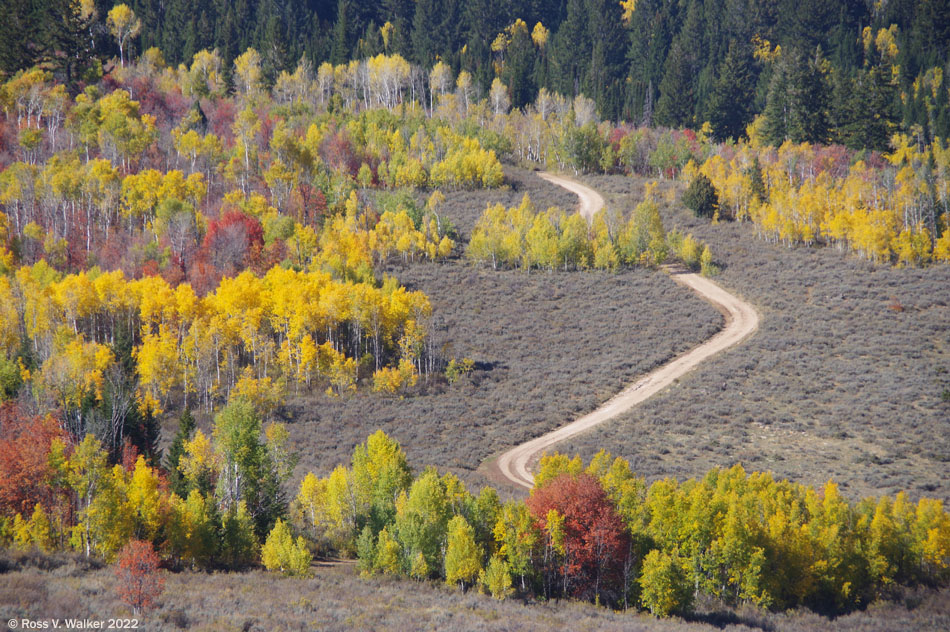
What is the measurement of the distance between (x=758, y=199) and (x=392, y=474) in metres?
62.8

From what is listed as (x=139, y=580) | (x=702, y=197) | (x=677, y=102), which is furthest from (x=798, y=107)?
(x=139, y=580)

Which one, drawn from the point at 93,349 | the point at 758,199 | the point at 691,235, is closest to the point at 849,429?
the point at 691,235

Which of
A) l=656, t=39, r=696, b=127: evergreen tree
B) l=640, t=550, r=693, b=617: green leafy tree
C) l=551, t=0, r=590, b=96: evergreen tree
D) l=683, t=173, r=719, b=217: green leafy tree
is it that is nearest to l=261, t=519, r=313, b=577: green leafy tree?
l=640, t=550, r=693, b=617: green leafy tree

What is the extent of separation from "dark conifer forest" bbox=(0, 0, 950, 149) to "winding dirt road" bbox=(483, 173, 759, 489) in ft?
120

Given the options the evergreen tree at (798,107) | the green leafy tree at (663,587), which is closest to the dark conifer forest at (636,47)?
the evergreen tree at (798,107)

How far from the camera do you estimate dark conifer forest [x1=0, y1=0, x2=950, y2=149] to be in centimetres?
9588

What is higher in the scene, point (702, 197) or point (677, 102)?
point (677, 102)

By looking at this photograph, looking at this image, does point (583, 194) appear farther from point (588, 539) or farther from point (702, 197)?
point (588, 539)

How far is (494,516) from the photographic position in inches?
1252

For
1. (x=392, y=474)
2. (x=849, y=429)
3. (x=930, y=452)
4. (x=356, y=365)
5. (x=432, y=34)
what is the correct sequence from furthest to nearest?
(x=432, y=34), (x=356, y=365), (x=849, y=429), (x=930, y=452), (x=392, y=474)

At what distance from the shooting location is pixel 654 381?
2253 inches

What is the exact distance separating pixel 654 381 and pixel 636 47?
10472cm

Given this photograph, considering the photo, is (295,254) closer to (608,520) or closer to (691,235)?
(691,235)

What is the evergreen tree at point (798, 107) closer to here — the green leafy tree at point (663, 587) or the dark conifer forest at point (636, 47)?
the dark conifer forest at point (636, 47)
